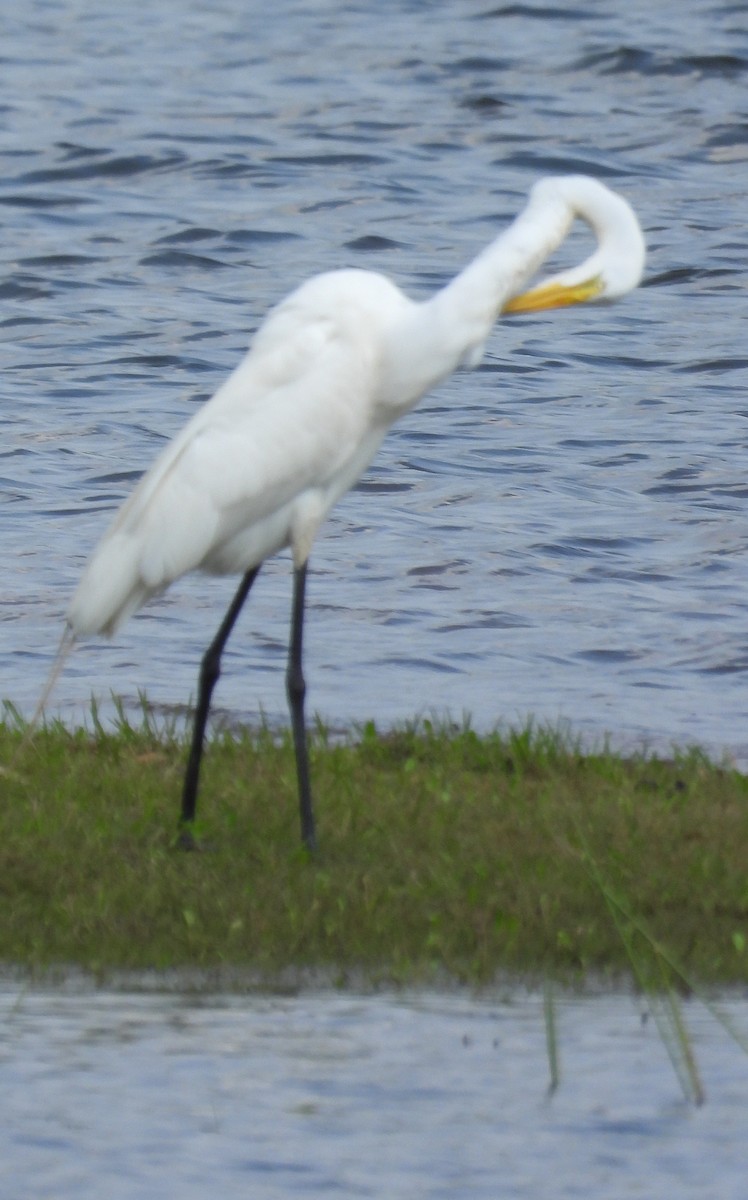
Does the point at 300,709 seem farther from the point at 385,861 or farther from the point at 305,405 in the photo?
the point at 305,405

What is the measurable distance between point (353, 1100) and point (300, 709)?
205 centimetres

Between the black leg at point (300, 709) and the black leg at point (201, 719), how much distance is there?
146 mm

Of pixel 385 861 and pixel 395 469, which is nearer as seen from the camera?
pixel 385 861

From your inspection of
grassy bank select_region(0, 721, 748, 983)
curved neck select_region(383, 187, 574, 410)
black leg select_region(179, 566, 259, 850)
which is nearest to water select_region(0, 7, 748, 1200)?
grassy bank select_region(0, 721, 748, 983)

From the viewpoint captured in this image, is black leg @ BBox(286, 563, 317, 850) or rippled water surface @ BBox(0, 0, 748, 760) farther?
rippled water surface @ BBox(0, 0, 748, 760)

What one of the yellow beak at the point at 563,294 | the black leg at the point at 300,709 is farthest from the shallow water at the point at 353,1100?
the yellow beak at the point at 563,294

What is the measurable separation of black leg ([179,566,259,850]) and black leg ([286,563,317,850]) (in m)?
0.15

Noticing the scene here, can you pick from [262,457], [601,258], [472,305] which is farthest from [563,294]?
[262,457]

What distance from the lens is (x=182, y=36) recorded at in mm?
24594

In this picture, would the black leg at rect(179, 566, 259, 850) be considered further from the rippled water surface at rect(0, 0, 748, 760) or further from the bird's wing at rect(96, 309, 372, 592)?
the rippled water surface at rect(0, 0, 748, 760)

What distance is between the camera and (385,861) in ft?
18.9

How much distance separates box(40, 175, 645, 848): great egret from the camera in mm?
5867

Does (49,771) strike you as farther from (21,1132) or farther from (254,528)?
(21,1132)

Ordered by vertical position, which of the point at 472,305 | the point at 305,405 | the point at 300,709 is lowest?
the point at 300,709
